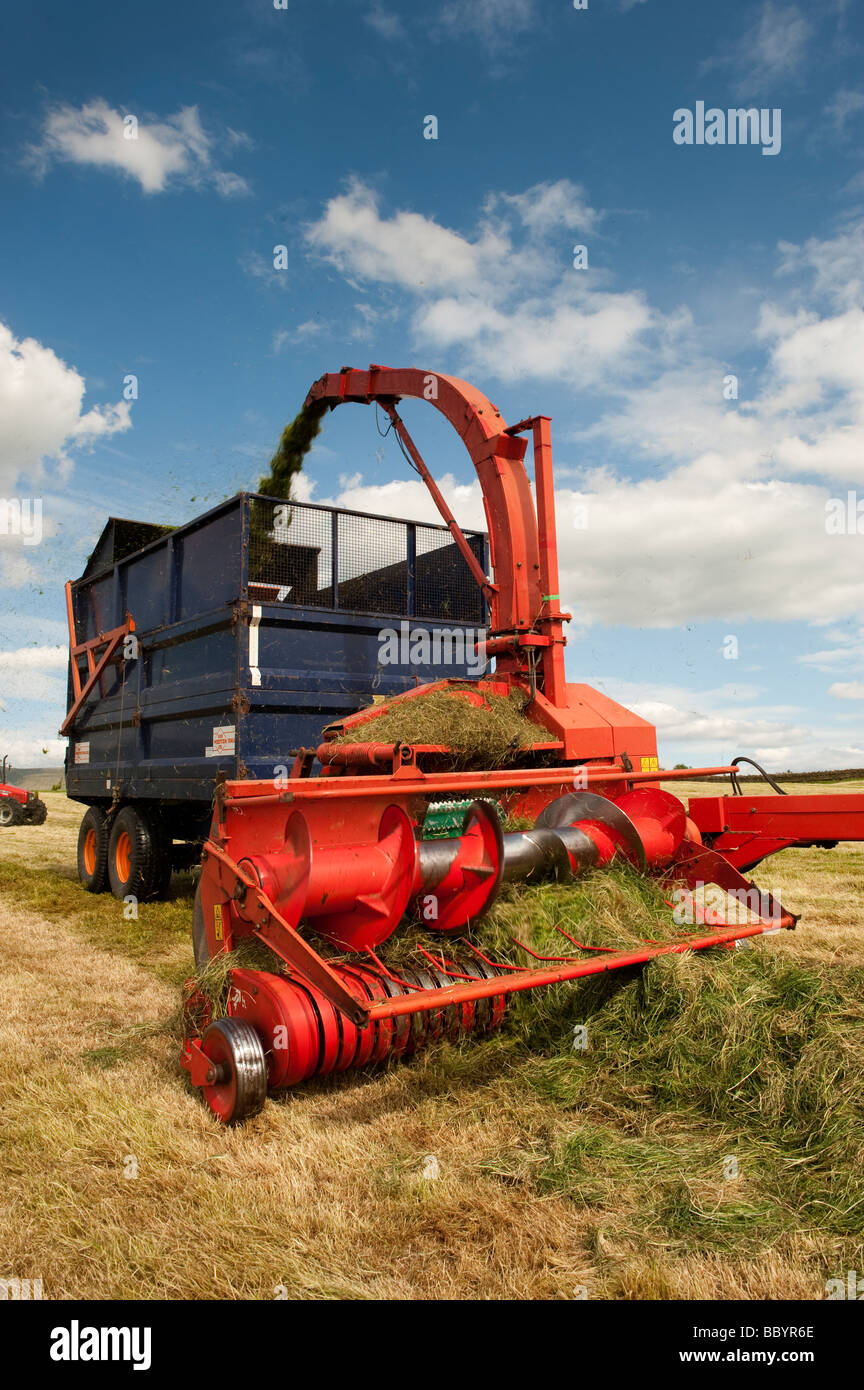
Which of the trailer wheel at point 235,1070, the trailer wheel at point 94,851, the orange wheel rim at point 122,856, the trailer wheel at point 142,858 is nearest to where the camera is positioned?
the trailer wheel at point 235,1070

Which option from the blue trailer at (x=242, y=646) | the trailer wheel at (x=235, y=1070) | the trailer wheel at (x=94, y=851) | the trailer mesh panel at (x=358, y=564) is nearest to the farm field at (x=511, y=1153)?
the trailer wheel at (x=235, y=1070)

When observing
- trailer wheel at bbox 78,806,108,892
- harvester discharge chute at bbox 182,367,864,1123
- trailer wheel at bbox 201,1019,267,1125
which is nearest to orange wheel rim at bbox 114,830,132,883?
trailer wheel at bbox 78,806,108,892

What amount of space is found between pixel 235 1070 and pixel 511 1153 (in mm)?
945

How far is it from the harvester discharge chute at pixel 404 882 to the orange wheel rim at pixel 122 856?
13.5ft

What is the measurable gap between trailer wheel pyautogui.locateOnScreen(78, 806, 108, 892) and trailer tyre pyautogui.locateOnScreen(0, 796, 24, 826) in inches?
380

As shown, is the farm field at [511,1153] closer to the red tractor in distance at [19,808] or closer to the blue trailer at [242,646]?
the blue trailer at [242,646]

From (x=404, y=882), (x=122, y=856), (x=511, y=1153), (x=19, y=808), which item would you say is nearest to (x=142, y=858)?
(x=122, y=856)

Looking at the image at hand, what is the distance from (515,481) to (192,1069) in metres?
4.65

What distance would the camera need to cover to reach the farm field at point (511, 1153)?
221 centimetres

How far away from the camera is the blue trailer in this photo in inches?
253

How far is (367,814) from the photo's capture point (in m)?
3.78

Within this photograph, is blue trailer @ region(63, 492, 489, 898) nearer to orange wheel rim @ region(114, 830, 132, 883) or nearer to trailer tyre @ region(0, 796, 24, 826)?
orange wheel rim @ region(114, 830, 132, 883)

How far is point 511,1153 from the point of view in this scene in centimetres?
282

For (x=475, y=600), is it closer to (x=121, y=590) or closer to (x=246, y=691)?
(x=246, y=691)
